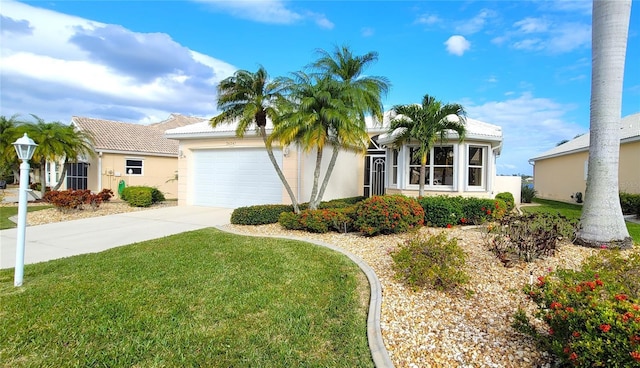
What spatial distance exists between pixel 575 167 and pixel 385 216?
65.3 feet

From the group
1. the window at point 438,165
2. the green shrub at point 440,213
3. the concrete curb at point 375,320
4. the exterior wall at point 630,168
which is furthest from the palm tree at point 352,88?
the exterior wall at point 630,168

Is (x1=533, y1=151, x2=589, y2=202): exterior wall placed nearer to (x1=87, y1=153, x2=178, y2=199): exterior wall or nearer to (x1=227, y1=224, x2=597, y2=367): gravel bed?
(x1=227, y1=224, x2=597, y2=367): gravel bed

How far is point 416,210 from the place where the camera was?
909 cm

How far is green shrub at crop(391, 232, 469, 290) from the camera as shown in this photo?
500cm

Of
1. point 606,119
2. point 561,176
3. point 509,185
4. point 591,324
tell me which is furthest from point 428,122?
point 561,176

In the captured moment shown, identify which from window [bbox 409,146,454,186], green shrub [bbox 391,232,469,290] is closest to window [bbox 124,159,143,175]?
window [bbox 409,146,454,186]

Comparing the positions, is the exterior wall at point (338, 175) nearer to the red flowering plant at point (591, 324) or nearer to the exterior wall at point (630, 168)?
the red flowering plant at point (591, 324)

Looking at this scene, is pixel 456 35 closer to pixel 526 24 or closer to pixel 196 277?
pixel 526 24

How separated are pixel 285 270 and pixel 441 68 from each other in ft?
38.9

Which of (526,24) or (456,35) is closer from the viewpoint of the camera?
(526,24)

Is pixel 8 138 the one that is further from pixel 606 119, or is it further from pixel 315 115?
pixel 606 119

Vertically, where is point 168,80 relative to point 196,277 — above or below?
above

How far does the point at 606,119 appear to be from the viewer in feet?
22.8

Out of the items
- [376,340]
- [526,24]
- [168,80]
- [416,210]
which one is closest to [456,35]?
[526,24]
